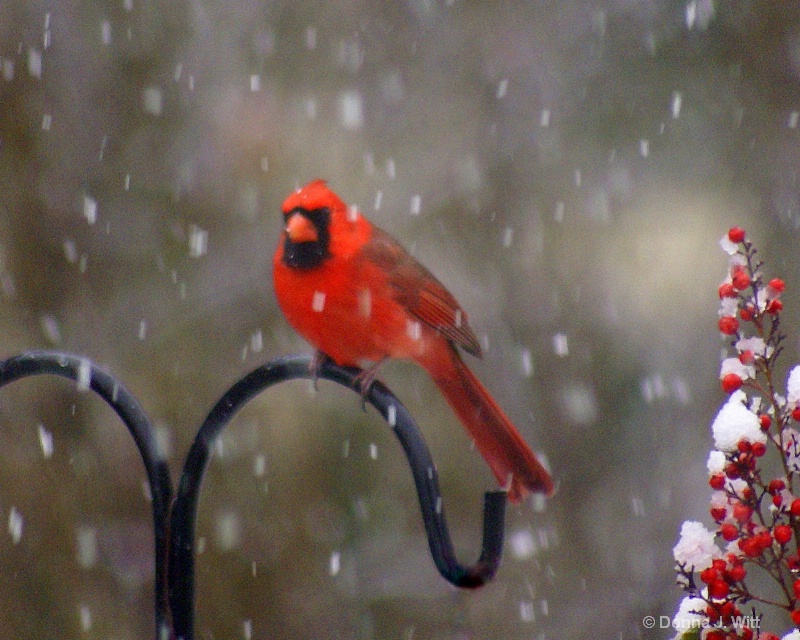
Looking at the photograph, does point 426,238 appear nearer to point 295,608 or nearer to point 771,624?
point 295,608

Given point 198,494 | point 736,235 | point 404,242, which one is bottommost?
point 198,494

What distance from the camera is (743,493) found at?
1.06 m

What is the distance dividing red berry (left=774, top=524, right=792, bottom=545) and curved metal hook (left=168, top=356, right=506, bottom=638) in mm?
336

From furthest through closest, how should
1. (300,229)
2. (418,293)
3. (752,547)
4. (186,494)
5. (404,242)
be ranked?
(404,242), (418,293), (300,229), (186,494), (752,547)

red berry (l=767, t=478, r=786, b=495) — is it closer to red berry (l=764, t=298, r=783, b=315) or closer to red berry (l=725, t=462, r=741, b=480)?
red berry (l=725, t=462, r=741, b=480)

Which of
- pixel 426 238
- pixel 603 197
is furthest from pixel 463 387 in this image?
pixel 603 197

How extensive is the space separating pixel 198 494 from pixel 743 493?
0.66 m

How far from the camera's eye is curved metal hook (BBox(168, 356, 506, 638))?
1.27m

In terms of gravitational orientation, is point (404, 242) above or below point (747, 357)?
above

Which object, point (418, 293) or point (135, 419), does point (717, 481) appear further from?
point (418, 293)

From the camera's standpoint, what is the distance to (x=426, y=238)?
11.7ft

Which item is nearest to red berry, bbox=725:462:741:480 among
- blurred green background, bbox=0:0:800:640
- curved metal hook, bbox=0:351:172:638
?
curved metal hook, bbox=0:351:172:638

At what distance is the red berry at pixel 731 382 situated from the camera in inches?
42.4

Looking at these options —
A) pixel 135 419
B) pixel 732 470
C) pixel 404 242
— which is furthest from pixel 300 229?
pixel 404 242
